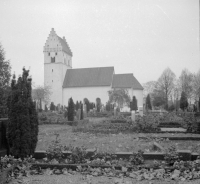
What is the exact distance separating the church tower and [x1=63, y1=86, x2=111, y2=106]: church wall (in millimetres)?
1448

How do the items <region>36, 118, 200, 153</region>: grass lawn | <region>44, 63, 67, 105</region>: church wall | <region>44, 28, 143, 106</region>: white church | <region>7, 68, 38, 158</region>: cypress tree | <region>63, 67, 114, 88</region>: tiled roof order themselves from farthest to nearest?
1. <region>44, 63, 67, 105</region>: church wall
2. <region>63, 67, 114, 88</region>: tiled roof
3. <region>44, 28, 143, 106</region>: white church
4. <region>36, 118, 200, 153</region>: grass lawn
5. <region>7, 68, 38, 158</region>: cypress tree

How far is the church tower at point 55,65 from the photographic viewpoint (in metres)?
54.3

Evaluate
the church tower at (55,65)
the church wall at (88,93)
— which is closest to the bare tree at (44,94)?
the church tower at (55,65)

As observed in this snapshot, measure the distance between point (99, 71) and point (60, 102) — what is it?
34.0 feet

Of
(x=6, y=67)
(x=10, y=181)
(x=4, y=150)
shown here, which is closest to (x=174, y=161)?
(x=10, y=181)

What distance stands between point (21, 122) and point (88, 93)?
46.9 metres

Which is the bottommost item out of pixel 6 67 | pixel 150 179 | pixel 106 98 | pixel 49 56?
pixel 150 179

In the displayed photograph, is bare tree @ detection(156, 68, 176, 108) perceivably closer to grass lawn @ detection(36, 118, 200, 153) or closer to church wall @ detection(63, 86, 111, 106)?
church wall @ detection(63, 86, 111, 106)

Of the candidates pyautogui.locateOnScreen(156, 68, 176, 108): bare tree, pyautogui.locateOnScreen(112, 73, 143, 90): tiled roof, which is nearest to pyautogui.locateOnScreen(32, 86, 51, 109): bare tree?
pyautogui.locateOnScreen(112, 73, 143, 90): tiled roof

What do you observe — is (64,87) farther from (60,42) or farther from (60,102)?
(60,42)

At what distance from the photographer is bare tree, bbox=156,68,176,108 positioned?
58344 mm

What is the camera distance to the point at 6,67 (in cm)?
3316

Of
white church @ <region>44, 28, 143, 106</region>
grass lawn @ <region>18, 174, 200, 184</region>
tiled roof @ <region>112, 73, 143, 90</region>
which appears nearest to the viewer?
grass lawn @ <region>18, 174, 200, 184</region>

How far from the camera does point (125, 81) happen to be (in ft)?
171
